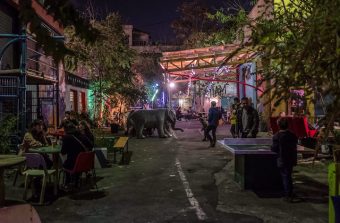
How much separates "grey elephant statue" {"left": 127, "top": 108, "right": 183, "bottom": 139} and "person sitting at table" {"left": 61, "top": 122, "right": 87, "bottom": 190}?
1383cm

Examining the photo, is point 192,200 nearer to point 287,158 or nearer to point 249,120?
point 287,158

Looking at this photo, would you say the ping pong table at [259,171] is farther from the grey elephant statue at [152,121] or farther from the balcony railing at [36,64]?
the grey elephant statue at [152,121]

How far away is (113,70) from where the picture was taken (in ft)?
83.6

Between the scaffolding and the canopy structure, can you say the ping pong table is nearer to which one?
the scaffolding

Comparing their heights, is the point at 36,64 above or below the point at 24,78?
above

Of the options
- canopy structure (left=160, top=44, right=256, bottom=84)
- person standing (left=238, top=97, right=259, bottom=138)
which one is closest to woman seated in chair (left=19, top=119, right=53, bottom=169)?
person standing (left=238, top=97, right=259, bottom=138)

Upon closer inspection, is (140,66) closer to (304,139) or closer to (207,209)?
(304,139)

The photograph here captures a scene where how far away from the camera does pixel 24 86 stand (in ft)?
44.5

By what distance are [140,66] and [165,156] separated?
3400cm

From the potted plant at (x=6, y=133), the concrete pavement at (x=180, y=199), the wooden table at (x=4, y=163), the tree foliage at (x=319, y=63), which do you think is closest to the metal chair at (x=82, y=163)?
the concrete pavement at (x=180, y=199)

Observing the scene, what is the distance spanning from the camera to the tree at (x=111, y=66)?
2348 cm

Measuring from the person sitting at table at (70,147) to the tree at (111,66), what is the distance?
11.9 m

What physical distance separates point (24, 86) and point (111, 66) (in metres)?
11.0

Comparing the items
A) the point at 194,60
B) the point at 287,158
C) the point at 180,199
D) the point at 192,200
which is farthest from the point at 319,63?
the point at 194,60
